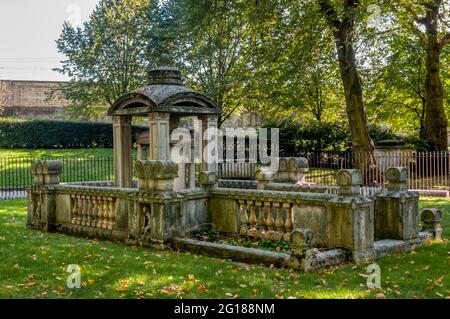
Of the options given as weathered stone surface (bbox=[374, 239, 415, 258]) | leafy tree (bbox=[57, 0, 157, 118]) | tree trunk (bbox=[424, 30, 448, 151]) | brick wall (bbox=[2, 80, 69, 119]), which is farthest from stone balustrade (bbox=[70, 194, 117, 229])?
brick wall (bbox=[2, 80, 69, 119])

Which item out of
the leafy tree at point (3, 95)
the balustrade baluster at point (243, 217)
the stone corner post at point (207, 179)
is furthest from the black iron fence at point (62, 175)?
the leafy tree at point (3, 95)

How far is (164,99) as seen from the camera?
37.4ft

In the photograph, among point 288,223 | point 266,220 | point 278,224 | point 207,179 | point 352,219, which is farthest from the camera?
point 207,179

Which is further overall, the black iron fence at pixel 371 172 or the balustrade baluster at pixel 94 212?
the black iron fence at pixel 371 172

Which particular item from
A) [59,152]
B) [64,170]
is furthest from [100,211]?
[59,152]

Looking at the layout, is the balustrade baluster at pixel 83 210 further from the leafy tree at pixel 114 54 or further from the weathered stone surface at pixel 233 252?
the leafy tree at pixel 114 54

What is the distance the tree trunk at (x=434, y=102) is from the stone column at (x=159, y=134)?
16065 mm

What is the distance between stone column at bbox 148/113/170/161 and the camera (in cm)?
1148

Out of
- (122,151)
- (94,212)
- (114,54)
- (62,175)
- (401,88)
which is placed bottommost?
(94,212)

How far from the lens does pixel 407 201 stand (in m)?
8.80

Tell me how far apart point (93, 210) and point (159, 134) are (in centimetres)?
222

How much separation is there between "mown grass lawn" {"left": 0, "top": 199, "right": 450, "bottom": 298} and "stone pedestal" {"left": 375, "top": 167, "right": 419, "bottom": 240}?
44 cm

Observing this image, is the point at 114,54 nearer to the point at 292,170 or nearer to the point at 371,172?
the point at 371,172

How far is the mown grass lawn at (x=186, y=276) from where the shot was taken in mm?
6105
